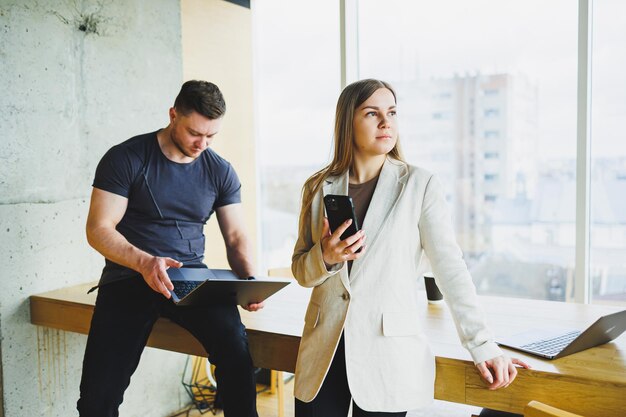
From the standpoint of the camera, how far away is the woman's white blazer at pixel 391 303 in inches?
59.7

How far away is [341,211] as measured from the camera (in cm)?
150

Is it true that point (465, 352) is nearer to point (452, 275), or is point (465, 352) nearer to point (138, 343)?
point (452, 275)

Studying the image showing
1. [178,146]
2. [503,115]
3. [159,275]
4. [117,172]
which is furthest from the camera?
[503,115]

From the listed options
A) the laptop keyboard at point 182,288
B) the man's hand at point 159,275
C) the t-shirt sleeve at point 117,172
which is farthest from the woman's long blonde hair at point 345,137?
the t-shirt sleeve at point 117,172

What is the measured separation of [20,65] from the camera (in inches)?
107

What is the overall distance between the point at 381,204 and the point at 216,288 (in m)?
0.69

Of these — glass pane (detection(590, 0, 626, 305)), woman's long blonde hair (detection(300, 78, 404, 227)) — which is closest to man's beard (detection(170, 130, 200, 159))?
woman's long blonde hair (detection(300, 78, 404, 227))

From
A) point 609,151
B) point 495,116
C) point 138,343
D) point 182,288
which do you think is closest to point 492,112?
point 495,116

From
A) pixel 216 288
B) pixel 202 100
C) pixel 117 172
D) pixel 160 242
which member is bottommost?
pixel 216 288

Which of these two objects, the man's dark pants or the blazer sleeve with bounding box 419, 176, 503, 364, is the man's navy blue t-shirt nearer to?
the man's dark pants

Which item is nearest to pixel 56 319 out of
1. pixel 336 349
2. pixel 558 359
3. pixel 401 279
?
pixel 336 349

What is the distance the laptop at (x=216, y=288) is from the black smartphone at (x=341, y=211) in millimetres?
516

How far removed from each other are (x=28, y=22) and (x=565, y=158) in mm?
2750

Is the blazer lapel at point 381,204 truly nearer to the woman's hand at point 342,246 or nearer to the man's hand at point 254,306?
the woman's hand at point 342,246
